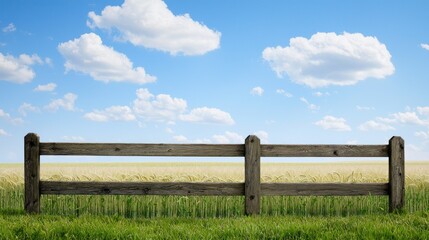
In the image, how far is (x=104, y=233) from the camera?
24.3 ft

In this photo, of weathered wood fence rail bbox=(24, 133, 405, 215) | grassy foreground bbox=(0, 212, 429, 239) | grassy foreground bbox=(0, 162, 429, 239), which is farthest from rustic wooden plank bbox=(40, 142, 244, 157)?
grassy foreground bbox=(0, 212, 429, 239)

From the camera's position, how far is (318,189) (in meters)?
9.85

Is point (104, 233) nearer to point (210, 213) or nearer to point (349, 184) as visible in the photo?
point (210, 213)

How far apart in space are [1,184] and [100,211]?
3.22 meters

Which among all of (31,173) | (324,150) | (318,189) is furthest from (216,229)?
(31,173)

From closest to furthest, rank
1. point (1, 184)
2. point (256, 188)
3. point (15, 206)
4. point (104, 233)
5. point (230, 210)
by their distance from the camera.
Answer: point (104, 233), point (256, 188), point (230, 210), point (15, 206), point (1, 184)

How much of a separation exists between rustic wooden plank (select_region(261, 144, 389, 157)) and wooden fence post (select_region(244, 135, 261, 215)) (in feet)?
0.69

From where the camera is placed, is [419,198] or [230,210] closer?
[230,210]

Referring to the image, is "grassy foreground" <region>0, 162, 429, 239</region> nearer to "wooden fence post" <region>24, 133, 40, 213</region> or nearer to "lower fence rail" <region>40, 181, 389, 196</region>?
"wooden fence post" <region>24, 133, 40, 213</region>

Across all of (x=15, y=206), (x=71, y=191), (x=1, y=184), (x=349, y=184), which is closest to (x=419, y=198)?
(x=349, y=184)

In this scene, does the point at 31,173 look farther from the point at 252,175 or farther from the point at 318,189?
the point at 318,189

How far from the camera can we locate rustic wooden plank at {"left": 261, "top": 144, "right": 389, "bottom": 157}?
9789 millimetres


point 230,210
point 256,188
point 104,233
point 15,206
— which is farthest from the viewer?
point 15,206

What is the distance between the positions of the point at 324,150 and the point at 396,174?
5.41ft
